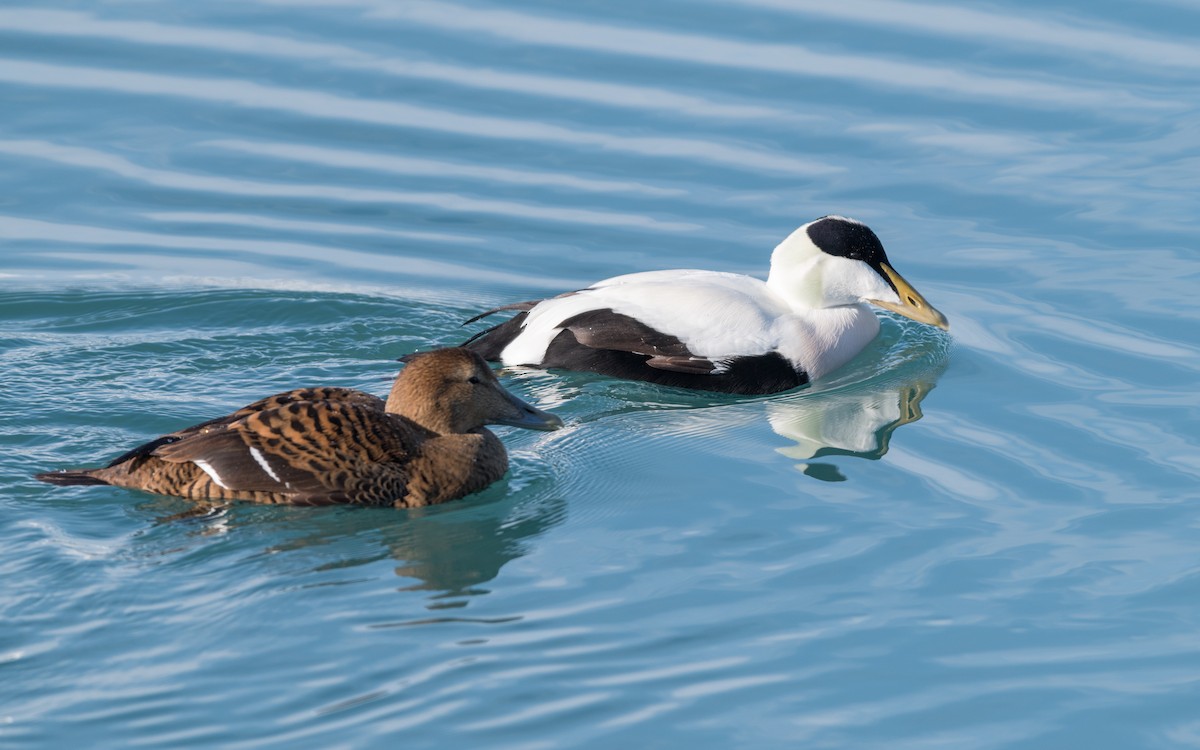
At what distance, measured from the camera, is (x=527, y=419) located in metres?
6.91

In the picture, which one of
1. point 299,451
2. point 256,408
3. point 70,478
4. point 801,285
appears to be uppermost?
point 801,285

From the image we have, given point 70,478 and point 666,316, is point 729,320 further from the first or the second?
→ point 70,478

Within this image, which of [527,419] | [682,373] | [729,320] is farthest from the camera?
[729,320]

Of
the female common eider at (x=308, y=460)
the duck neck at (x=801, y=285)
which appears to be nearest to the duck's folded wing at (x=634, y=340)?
the duck neck at (x=801, y=285)

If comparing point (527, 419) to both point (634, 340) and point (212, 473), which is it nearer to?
point (634, 340)

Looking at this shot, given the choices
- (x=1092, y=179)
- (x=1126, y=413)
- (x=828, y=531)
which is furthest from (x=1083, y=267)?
(x=828, y=531)

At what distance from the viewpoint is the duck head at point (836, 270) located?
8281 mm

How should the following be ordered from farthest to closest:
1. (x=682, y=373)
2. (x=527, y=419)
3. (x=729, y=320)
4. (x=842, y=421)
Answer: (x=729, y=320) → (x=682, y=373) → (x=842, y=421) → (x=527, y=419)

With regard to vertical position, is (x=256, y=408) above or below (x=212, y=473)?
above

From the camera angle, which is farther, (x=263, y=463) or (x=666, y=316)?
(x=666, y=316)

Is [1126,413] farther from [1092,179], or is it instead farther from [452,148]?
[452,148]

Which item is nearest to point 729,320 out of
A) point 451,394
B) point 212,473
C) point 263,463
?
point 451,394

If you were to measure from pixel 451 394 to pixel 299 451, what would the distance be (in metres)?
0.69

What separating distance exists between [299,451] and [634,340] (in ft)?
6.62
